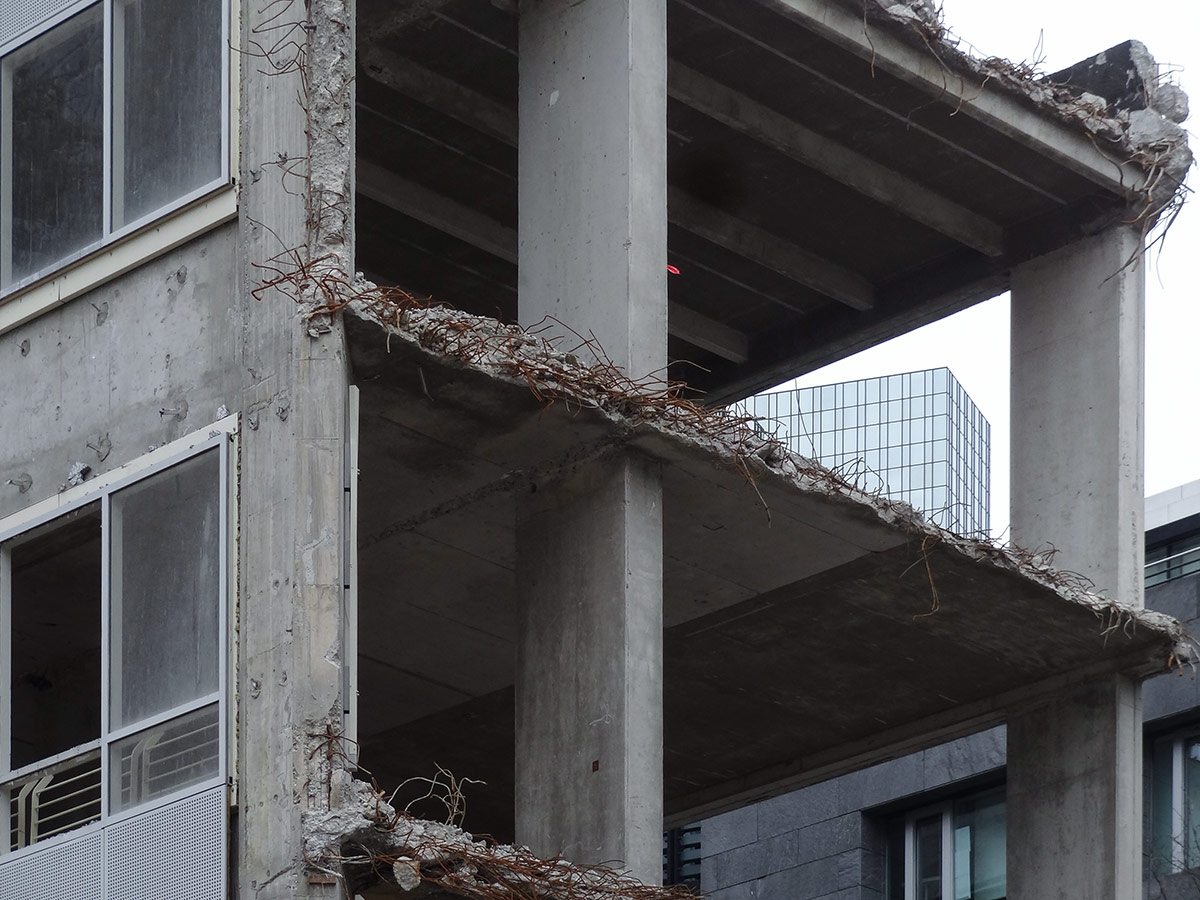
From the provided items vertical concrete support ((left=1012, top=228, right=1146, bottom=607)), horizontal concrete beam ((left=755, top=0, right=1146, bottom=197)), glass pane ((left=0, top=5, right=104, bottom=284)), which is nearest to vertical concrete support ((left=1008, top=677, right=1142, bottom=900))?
vertical concrete support ((left=1012, top=228, right=1146, bottom=607))

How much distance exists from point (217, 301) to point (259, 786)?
296cm

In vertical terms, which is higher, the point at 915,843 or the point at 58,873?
the point at 915,843

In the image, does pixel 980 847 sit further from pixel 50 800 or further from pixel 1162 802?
pixel 50 800

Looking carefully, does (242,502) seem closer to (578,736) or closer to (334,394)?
(334,394)

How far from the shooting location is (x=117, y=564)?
14.4m

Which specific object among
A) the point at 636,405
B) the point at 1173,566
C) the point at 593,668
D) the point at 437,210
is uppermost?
the point at 437,210

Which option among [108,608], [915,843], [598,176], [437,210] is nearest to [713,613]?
[598,176]

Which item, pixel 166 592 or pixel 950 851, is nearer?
pixel 166 592

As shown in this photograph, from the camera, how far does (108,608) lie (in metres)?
14.3

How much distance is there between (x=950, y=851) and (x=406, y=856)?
13689 mm

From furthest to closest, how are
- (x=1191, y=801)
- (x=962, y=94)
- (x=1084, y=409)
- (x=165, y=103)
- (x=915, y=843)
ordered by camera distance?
(x=915, y=843) → (x=1191, y=801) → (x=1084, y=409) → (x=962, y=94) → (x=165, y=103)

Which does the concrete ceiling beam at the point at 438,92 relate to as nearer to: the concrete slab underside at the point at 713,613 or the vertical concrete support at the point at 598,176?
the vertical concrete support at the point at 598,176

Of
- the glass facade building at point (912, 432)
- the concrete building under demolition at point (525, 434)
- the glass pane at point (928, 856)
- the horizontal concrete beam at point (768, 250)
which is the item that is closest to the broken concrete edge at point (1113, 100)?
the concrete building under demolition at point (525, 434)

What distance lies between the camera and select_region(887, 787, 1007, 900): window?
25.2m
